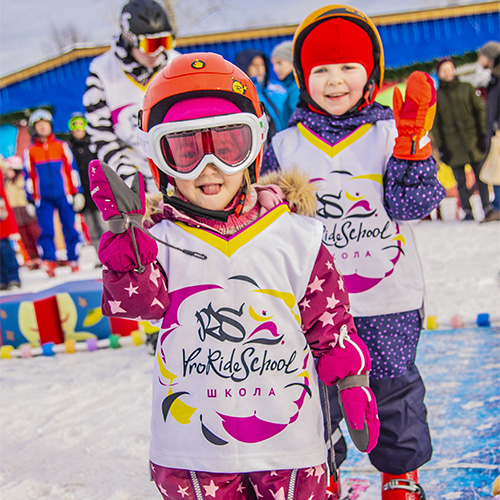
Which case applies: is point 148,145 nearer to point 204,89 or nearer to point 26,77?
point 204,89

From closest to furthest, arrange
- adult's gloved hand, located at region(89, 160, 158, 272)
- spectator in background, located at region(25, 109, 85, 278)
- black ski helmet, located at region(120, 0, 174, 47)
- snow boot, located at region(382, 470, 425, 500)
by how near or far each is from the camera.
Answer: adult's gloved hand, located at region(89, 160, 158, 272), snow boot, located at region(382, 470, 425, 500), black ski helmet, located at region(120, 0, 174, 47), spectator in background, located at region(25, 109, 85, 278)

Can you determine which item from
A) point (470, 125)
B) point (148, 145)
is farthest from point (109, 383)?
point (470, 125)

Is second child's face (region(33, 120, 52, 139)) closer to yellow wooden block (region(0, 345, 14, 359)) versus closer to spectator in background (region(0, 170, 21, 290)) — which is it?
spectator in background (region(0, 170, 21, 290))

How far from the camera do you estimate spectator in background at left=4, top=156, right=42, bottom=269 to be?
10.4 metres

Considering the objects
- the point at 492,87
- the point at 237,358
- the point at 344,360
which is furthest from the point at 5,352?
the point at 492,87

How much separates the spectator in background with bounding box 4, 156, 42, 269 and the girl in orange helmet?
915 cm

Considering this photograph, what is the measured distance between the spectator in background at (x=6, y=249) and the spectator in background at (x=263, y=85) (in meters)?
3.84

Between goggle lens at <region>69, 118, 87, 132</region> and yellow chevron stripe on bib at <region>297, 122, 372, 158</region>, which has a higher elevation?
goggle lens at <region>69, 118, 87, 132</region>

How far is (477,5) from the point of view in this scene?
38.0ft

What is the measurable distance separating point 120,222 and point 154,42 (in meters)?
2.10

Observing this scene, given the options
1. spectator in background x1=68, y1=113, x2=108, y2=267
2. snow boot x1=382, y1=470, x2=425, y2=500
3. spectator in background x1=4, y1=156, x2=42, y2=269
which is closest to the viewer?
snow boot x1=382, y1=470, x2=425, y2=500

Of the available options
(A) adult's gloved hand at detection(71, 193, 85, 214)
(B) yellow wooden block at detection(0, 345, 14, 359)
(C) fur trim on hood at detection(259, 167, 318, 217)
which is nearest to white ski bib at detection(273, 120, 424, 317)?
→ (C) fur trim on hood at detection(259, 167, 318, 217)

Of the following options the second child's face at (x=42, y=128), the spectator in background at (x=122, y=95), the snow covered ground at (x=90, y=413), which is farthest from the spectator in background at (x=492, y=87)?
the second child's face at (x=42, y=128)

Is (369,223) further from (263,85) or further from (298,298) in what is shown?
(263,85)
